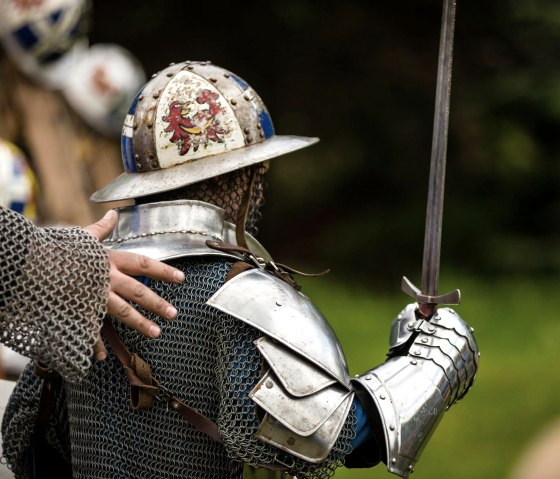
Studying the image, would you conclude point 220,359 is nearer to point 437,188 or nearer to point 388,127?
point 437,188

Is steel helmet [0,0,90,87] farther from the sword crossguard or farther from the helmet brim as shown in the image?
the sword crossguard

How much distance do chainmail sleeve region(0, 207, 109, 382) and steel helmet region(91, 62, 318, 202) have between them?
585 millimetres

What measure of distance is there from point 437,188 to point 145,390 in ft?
3.50

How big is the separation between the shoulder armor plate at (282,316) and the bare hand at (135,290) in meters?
0.26

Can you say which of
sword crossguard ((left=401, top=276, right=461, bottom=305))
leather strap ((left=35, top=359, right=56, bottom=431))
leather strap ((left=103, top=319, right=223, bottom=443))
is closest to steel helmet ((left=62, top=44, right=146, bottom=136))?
leather strap ((left=35, top=359, right=56, bottom=431))

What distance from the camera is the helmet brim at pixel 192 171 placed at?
11.6 feet

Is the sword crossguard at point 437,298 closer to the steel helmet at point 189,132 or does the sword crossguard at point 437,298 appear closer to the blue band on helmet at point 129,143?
the steel helmet at point 189,132

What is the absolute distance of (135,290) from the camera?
3006 mm

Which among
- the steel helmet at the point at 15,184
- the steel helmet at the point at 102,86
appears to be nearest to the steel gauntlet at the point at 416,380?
the steel helmet at the point at 15,184

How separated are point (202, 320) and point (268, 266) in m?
0.27

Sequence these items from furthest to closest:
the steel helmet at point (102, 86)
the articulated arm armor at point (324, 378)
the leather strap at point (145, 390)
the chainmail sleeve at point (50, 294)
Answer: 1. the steel helmet at point (102, 86)
2. the leather strap at point (145, 390)
3. the articulated arm armor at point (324, 378)
4. the chainmail sleeve at point (50, 294)

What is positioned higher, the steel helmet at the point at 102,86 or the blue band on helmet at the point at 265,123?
the blue band on helmet at the point at 265,123

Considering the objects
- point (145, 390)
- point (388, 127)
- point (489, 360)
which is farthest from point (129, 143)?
point (388, 127)

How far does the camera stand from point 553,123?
12.9m
